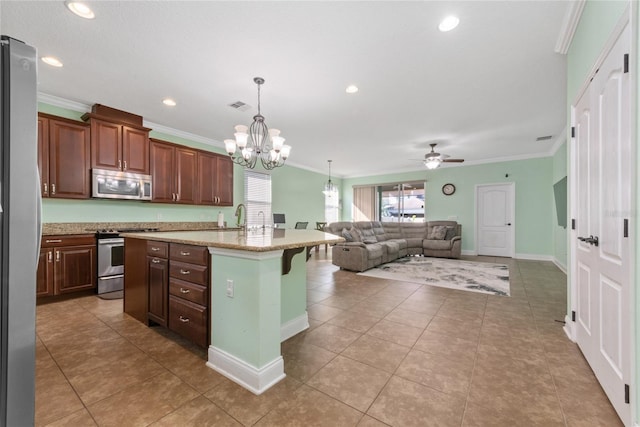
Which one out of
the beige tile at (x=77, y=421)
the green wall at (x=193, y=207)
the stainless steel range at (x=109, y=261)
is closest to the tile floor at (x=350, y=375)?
the beige tile at (x=77, y=421)

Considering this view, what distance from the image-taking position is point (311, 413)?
144 centimetres

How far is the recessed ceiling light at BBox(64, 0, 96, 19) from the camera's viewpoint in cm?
195

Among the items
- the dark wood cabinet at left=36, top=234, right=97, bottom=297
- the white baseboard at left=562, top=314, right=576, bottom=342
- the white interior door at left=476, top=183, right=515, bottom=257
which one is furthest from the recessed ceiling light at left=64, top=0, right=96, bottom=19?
the white interior door at left=476, top=183, right=515, bottom=257

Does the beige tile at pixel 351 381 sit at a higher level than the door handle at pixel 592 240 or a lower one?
lower

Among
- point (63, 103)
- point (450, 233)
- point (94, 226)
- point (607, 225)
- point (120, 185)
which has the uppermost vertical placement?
point (63, 103)

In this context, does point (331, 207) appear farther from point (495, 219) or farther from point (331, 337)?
point (331, 337)

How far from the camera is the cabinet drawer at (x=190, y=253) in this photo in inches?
77.9

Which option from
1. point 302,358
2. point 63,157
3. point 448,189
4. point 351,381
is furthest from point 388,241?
point 63,157

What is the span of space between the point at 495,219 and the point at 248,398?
7.76 metres

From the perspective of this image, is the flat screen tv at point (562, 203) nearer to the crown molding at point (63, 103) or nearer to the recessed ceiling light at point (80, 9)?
the recessed ceiling light at point (80, 9)

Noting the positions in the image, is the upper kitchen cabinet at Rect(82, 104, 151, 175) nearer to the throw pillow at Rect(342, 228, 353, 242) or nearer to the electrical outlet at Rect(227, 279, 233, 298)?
the electrical outlet at Rect(227, 279, 233, 298)

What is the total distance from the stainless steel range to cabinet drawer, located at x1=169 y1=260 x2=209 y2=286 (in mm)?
2019

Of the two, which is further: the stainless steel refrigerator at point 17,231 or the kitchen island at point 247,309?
the kitchen island at point 247,309

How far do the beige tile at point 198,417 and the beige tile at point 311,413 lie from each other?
21 centimetres
